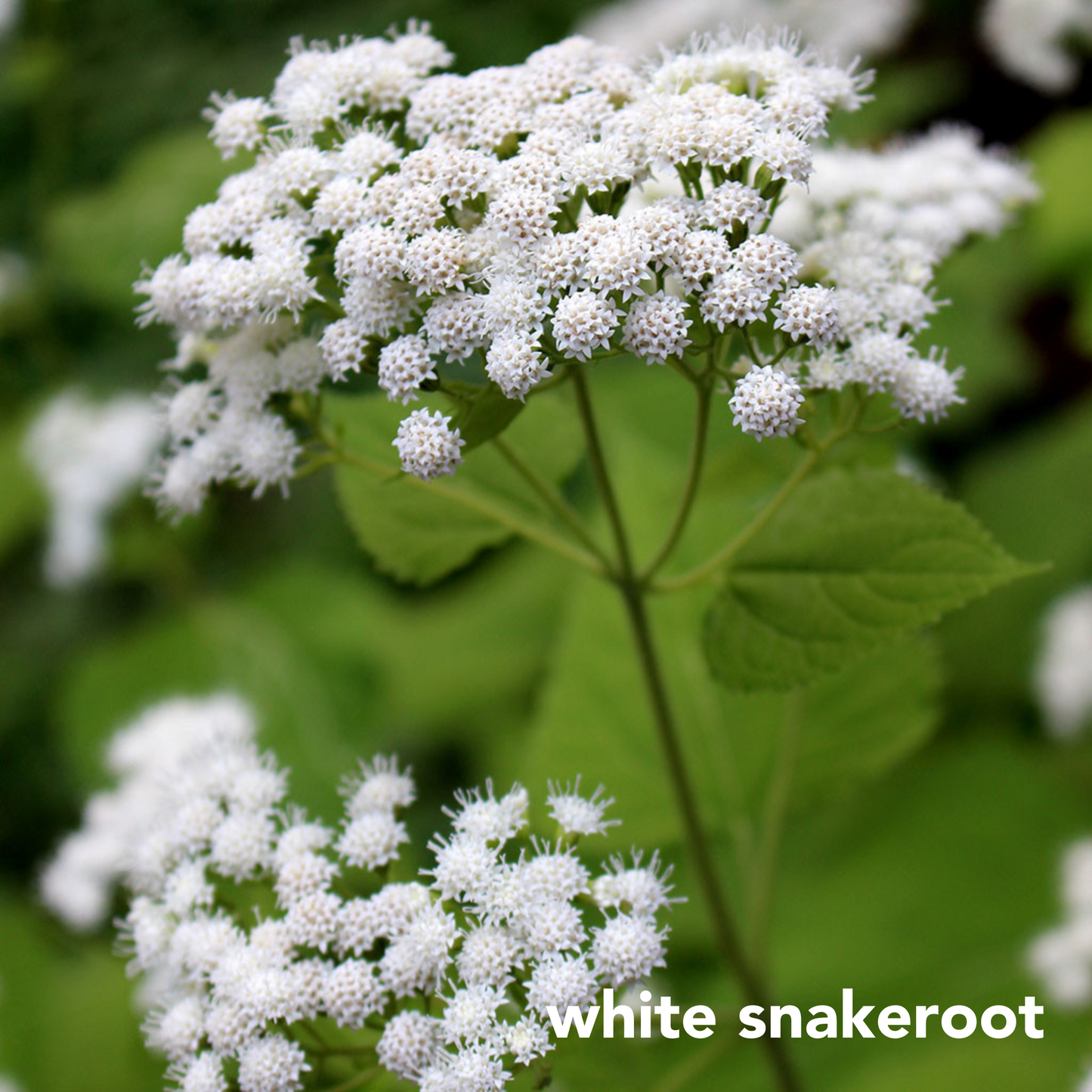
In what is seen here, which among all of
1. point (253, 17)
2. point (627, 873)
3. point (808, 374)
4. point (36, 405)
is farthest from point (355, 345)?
point (253, 17)

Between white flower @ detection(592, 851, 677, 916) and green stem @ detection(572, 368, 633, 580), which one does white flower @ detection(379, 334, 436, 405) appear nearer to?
green stem @ detection(572, 368, 633, 580)

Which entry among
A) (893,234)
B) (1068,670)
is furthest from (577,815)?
(1068,670)

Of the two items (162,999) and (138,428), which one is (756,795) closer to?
(162,999)

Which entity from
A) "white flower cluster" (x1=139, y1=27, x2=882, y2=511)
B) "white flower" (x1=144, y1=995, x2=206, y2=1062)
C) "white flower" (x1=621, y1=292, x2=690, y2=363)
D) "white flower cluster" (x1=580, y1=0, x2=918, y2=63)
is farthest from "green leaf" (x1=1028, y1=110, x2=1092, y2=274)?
"white flower" (x1=144, y1=995, x2=206, y2=1062)

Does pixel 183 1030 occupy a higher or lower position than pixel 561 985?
higher

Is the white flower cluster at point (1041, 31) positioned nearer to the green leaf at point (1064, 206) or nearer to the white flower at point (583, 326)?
the green leaf at point (1064, 206)

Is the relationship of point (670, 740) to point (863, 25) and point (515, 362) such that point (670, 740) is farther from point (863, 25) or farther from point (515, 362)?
point (863, 25)

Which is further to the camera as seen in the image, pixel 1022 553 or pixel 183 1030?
pixel 1022 553

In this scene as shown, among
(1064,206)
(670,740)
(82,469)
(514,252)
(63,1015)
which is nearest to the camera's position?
(514,252)
